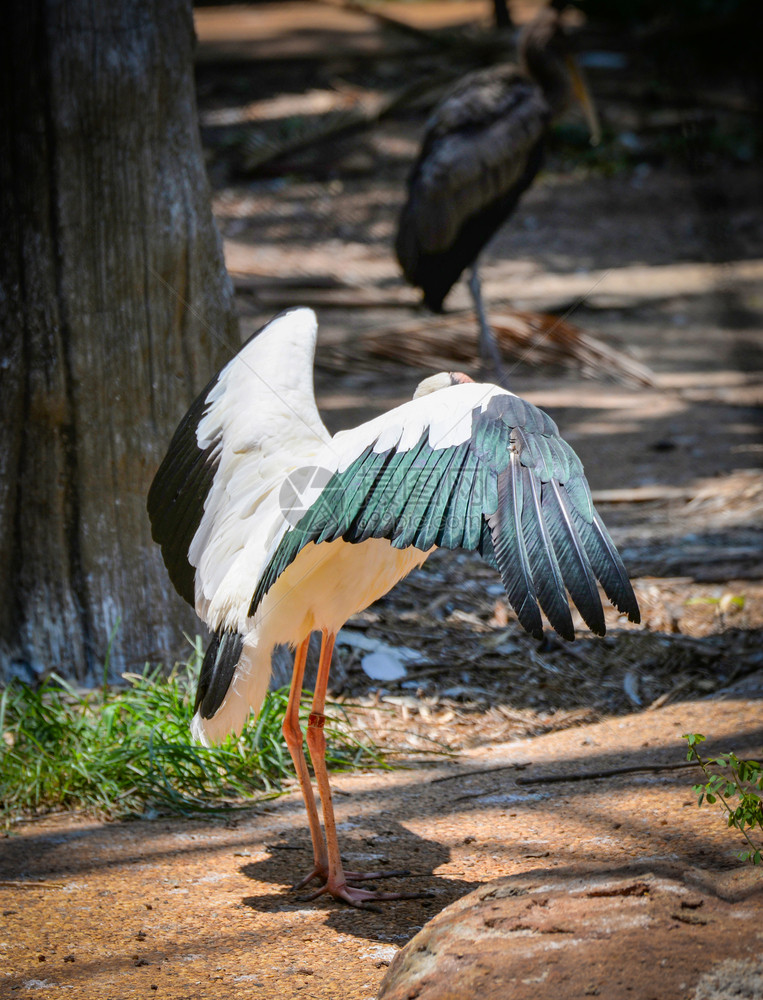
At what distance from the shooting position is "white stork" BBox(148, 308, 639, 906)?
192 centimetres

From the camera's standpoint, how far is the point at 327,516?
2.13m

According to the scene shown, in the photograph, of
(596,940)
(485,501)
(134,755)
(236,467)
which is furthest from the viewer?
(134,755)

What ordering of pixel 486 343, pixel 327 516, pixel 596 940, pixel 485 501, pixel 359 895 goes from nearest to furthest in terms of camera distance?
pixel 596 940, pixel 485 501, pixel 327 516, pixel 359 895, pixel 486 343

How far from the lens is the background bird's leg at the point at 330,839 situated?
2.65 m

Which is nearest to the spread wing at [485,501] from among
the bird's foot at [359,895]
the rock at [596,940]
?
the rock at [596,940]

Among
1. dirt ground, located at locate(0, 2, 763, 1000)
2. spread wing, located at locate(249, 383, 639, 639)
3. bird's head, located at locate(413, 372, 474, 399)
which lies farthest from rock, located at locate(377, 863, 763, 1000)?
bird's head, located at locate(413, 372, 474, 399)

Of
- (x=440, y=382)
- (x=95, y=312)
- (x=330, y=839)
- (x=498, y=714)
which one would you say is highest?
(x=95, y=312)

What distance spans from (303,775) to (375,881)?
0.33 meters

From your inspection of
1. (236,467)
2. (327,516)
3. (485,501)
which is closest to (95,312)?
(236,467)

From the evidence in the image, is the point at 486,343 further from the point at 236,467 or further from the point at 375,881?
the point at 375,881

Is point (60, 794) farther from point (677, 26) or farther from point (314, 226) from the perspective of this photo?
point (314, 226)

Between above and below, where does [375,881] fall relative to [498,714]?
above

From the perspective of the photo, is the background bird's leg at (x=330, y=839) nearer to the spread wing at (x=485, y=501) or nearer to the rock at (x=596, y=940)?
the rock at (x=596, y=940)

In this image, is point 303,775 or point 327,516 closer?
point 327,516
